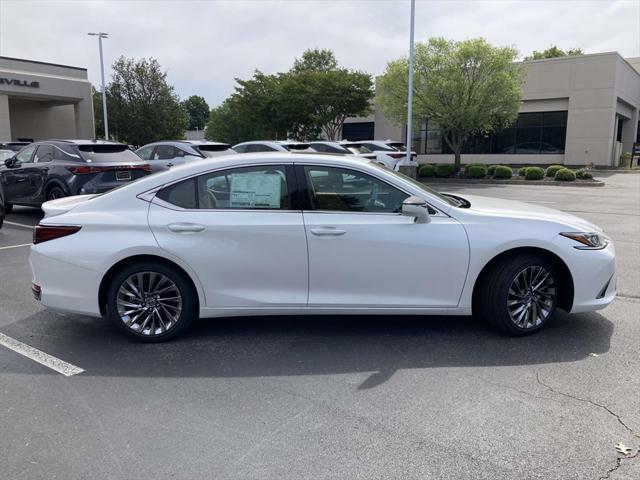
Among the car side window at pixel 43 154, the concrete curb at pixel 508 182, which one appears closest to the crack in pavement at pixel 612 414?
the car side window at pixel 43 154

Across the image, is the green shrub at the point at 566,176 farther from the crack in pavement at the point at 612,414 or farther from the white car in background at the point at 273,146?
the crack in pavement at the point at 612,414

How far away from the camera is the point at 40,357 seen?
421cm

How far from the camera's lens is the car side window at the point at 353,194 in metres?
4.39

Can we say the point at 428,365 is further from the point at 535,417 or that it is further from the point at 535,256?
the point at 535,256

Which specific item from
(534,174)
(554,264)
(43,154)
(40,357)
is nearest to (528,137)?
(534,174)

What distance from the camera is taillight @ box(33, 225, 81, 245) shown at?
174 inches

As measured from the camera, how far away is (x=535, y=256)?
438 cm

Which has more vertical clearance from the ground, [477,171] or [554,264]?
[477,171]

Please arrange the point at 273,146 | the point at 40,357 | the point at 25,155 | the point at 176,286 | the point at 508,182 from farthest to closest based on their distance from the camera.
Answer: the point at 508,182 → the point at 273,146 → the point at 25,155 → the point at 176,286 → the point at 40,357

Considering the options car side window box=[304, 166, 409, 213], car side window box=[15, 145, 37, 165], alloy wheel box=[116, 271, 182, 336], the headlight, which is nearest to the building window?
car side window box=[15, 145, 37, 165]

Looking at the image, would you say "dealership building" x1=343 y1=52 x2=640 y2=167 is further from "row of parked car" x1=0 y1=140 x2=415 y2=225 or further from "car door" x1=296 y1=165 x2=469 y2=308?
"car door" x1=296 y1=165 x2=469 y2=308

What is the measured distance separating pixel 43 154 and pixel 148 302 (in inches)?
325

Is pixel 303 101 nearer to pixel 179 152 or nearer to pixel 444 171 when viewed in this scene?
pixel 444 171

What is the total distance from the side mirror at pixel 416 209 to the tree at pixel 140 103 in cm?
3517
